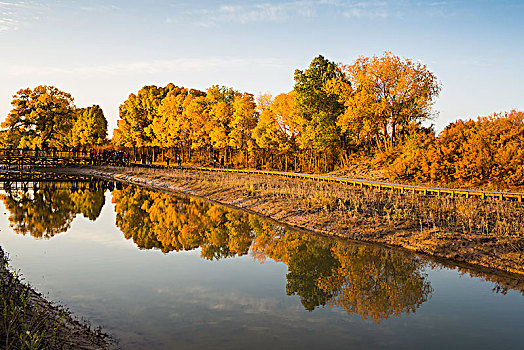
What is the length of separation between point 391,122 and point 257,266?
115ft

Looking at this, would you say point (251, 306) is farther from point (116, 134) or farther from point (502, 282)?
point (116, 134)

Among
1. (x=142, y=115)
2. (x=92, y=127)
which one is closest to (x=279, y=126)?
(x=142, y=115)

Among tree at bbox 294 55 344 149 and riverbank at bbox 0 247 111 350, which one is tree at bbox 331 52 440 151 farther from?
riverbank at bbox 0 247 111 350

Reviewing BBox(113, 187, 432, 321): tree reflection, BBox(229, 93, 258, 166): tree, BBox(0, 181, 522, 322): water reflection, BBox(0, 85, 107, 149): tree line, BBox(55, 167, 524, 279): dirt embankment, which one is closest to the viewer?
BBox(113, 187, 432, 321): tree reflection

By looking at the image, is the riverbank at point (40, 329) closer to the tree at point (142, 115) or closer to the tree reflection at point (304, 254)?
the tree reflection at point (304, 254)

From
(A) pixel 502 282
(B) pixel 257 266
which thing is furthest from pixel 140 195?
(A) pixel 502 282

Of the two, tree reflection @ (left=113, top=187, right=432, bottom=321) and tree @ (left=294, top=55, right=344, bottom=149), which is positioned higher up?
tree @ (left=294, top=55, right=344, bottom=149)

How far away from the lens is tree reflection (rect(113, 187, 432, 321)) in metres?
12.6

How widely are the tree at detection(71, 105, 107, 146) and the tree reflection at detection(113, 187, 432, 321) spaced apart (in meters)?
79.3

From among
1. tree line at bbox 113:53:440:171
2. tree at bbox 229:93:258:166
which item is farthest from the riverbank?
tree at bbox 229:93:258:166

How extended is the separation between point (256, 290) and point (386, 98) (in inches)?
1468

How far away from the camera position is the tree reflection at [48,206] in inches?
944

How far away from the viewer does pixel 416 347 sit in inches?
366

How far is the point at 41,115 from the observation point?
8600 cm
